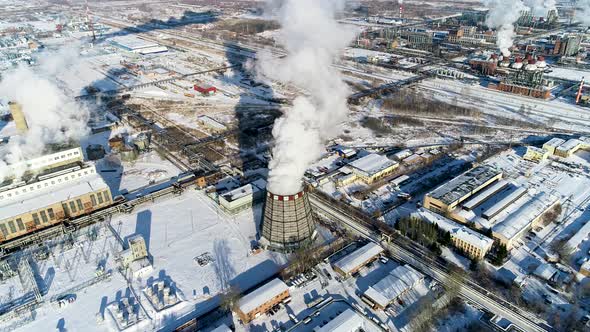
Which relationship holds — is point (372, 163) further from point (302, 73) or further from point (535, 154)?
point (535, 154)

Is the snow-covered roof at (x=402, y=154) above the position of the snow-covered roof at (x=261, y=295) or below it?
above

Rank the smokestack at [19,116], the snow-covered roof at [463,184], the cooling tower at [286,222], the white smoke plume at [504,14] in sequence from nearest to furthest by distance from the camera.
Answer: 1. the cooling tower at [286,222]
2. the snow-covered roof at [463,184]
3. the smokestack at [19,116]
4. the white smoke plume at [504,14]

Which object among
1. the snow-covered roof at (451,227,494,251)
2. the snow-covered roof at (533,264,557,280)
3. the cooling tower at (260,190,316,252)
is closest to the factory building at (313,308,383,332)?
the cooling tower at (260,190,316,252)

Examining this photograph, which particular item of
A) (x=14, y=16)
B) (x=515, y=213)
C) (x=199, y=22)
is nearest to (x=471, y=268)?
(x=515, y=213)

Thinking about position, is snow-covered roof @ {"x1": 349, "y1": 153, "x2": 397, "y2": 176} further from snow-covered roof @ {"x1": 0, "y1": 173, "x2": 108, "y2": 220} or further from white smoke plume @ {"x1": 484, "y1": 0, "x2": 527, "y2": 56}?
white smoke plume @ {"x1": 484, "y1": 0, "x2": 527, "y2": 56}

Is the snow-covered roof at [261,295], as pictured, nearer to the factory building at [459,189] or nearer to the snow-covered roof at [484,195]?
the factory building at [459,189]

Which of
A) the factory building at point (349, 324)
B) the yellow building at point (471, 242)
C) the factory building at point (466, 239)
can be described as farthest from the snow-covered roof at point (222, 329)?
the yellow building at point (471, 242)

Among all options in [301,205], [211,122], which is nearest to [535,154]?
[301,205]
